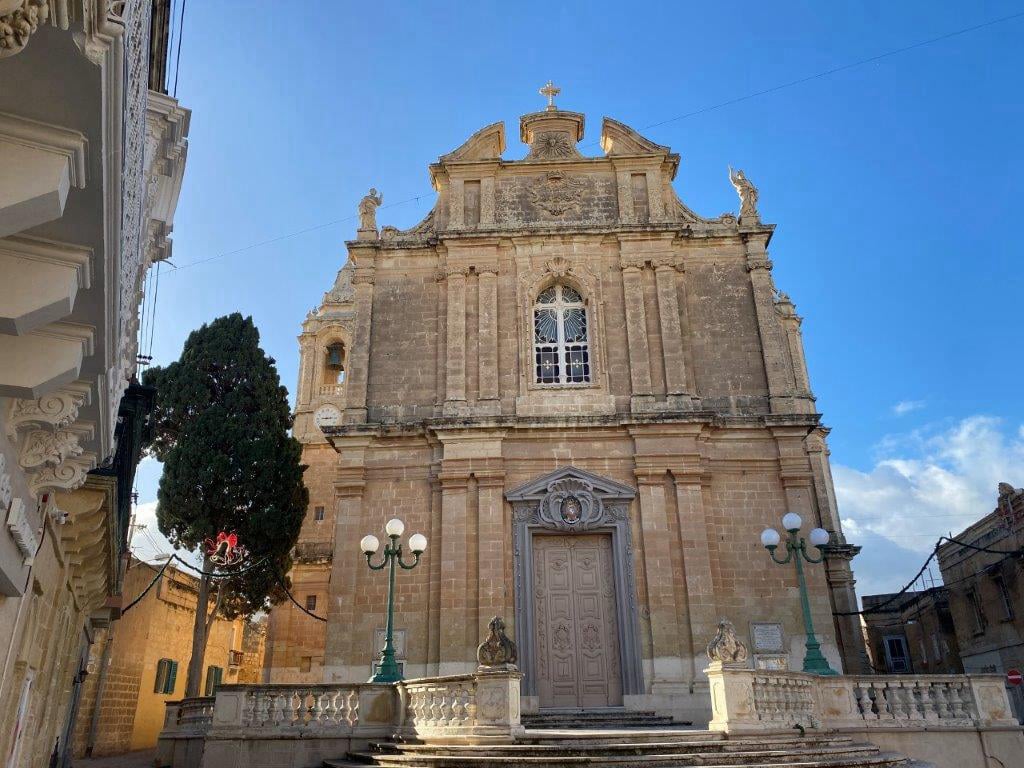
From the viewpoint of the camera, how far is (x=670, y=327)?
677 inches

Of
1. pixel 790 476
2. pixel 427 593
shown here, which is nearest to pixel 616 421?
pixel 790 476

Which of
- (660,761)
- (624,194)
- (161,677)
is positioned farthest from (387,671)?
(161,677)

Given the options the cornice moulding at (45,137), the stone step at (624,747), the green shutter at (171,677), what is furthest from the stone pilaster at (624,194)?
the green shutter at (171,677)

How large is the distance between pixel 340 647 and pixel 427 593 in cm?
189

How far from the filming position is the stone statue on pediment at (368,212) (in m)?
19.0

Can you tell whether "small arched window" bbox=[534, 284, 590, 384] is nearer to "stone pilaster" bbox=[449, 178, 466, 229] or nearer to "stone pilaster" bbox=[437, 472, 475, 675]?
"stone pilaster" bbox=[449, 178, 466, 229]

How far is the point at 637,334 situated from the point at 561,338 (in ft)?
5.60

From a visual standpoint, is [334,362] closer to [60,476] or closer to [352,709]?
[352,709]

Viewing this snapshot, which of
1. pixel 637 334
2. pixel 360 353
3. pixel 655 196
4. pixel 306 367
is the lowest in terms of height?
pixel 360 353

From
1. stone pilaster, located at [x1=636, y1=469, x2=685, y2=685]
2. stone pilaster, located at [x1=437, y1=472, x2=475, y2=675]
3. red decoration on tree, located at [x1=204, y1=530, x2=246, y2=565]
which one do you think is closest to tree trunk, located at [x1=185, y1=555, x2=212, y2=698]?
red decoration on tree, located at [x1=204, y1=530, x2=246, y2=565]

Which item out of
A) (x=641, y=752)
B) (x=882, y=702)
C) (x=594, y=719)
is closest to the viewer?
(x=641, y=752)

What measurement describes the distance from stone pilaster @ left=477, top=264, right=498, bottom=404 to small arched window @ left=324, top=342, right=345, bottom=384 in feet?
39.8

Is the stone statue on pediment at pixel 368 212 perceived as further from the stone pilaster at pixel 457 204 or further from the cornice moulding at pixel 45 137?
the cornice moulding at pixel 45 137

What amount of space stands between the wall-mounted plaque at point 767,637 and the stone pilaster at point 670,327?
189 inches
